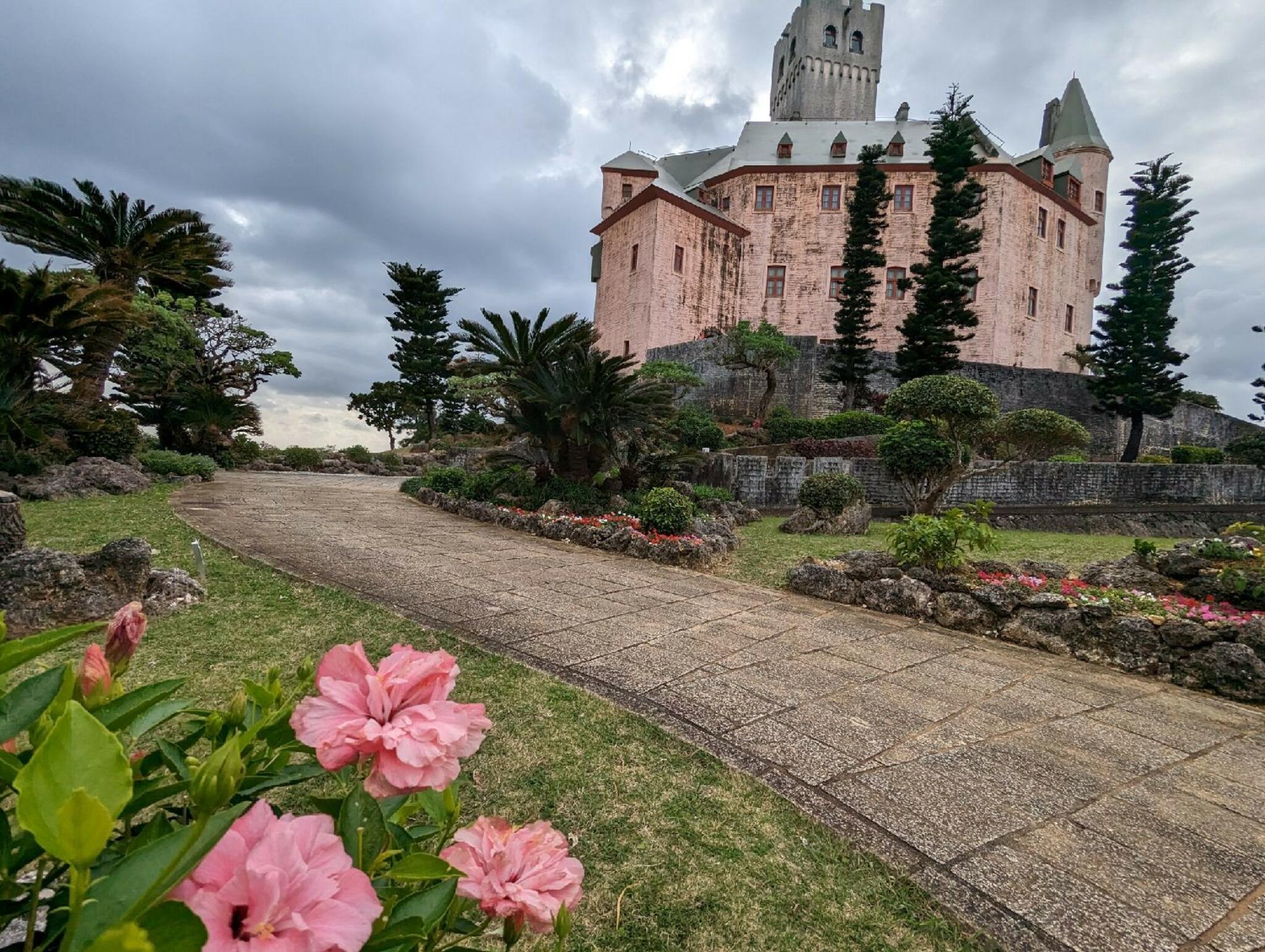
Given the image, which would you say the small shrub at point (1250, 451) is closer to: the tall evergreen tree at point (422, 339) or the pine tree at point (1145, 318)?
the pine tree at point (1145, 318)

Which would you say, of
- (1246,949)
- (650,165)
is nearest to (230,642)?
(1246,949)

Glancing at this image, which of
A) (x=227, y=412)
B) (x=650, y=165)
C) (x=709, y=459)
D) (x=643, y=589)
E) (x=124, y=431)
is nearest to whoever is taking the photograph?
(x=643, y=589)

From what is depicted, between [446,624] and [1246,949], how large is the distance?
12.4 feet

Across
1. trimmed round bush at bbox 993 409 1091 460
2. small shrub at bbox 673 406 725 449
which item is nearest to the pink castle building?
small shrub at bbox 673 406 725 449

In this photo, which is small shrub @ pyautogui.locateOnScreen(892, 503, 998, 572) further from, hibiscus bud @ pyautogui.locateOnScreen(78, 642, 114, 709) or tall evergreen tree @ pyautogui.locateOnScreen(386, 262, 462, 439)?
tall evergreen tree @ pyautogui.locateOnScreen(386, 262, 462, 439)

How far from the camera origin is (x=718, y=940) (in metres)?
1.59

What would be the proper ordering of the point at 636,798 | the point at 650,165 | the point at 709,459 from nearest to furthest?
the point at 636,798 < the point at 709,459 < the point at 650,165

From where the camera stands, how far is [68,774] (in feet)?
1.46

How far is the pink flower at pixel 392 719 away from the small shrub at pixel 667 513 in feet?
23.0

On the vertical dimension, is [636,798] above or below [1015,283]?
below

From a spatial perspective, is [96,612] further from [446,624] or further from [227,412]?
[227,412]

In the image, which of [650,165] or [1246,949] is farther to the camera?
[650,165]

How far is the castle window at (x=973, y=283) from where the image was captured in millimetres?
21484

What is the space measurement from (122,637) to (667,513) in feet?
23.0
